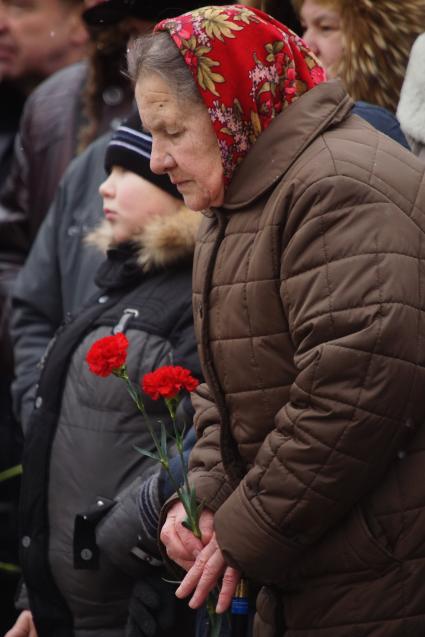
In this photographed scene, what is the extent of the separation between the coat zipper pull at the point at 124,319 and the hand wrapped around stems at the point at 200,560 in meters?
0.75

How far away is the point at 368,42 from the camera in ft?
12.3

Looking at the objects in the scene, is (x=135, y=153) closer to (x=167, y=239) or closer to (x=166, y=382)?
(x=167, y=239)

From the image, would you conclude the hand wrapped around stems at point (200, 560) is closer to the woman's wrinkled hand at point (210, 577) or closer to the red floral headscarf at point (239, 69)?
the woman's wrinkled hand at point (210, 577)

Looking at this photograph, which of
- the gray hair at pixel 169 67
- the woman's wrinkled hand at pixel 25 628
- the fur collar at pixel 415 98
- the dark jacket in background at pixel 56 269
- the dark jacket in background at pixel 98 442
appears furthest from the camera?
the dark jacket in background at pixel 56 269

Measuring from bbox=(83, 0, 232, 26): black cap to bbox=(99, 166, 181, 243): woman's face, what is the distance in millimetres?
1086

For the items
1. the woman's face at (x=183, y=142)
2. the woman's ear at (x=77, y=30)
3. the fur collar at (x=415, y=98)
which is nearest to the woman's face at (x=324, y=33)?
the fur collar at (x=415, y=98)

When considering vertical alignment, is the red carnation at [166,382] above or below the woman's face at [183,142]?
below

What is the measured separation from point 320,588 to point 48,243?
2.08 metres

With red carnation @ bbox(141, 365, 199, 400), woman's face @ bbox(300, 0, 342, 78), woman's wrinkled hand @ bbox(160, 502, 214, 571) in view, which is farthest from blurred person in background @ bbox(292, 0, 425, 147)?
woman's wrinkled hand @ bbox(160, 502, 214, 571)

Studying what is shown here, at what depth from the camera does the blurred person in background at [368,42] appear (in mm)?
3750

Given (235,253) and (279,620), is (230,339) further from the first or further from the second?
(279,620)

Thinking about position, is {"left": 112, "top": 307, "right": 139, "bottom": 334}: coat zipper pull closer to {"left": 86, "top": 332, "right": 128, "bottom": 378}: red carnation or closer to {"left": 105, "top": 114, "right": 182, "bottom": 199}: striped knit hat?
{"left": 105, "top": 114, "right": 182, "bottom": 199}: striped knit hat

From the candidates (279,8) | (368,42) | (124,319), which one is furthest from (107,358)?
(279,8)

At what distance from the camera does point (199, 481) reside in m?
2.90
